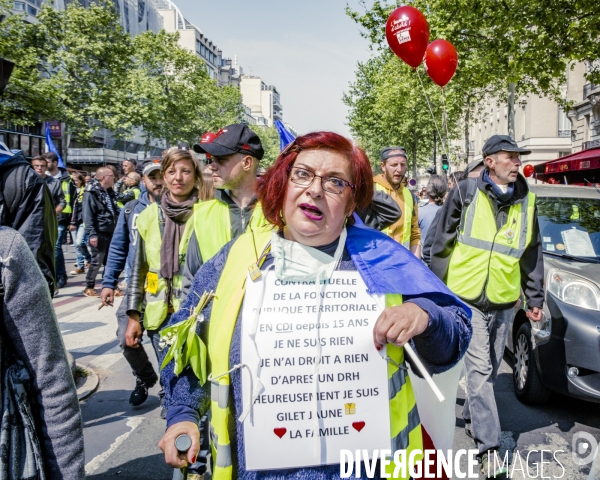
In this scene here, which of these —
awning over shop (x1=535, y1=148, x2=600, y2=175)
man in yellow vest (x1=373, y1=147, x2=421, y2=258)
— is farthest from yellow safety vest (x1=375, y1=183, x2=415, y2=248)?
awning over shop (x1=535, y1=148, x2=600, y2=175)

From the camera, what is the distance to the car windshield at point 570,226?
495cm

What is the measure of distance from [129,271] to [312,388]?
10.3 feet

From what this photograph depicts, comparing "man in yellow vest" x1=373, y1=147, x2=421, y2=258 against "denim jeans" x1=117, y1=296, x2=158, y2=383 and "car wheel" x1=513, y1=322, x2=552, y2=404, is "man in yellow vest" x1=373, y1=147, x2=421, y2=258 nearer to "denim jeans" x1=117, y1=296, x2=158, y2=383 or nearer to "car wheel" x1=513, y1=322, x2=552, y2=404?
"car wheel" x1=513, y1=322, x2=552, y2=404

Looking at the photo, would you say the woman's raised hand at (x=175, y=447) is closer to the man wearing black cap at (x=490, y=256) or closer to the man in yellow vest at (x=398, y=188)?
the man wearing black cap at (x=490, y=256)

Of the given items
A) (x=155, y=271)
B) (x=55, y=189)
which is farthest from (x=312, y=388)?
(x=55, y=189)

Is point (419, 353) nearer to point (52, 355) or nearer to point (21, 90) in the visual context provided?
point (52, 355)

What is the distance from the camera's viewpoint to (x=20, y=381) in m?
1.50

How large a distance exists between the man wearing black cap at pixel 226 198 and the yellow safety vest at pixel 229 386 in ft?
3.82

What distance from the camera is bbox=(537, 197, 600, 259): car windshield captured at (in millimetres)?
4945

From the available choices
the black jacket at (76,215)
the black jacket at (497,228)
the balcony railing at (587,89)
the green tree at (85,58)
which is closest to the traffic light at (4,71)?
the black jacket at (497,228)

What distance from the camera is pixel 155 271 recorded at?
372cm

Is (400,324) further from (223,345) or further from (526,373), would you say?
(526,373)

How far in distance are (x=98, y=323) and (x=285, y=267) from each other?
647 cm

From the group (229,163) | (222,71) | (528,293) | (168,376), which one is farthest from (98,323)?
(222,71)
